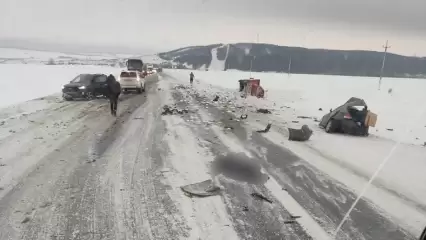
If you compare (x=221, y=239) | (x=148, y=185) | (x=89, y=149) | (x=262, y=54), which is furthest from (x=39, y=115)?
(x=262, y=54)

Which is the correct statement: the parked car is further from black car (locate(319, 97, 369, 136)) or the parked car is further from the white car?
the white car

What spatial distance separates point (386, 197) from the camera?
623 cm

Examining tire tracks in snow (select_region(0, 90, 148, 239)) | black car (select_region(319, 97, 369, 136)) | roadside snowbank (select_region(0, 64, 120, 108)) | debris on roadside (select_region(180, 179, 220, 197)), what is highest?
black car (select_region(319, 97, 369, 136))

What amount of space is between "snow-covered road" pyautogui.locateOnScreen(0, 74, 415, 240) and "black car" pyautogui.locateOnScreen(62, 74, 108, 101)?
10944mm

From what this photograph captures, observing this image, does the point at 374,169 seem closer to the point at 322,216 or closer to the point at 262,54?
the point at 322,216

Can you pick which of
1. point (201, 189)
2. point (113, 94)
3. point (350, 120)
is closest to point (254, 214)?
point (201, 189)

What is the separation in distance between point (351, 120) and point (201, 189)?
794 centimetres

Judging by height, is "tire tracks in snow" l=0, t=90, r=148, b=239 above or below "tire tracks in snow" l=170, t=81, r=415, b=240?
below

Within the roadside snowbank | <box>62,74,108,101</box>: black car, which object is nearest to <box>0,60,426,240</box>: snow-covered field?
<box>62,74,108,101</box>: black car

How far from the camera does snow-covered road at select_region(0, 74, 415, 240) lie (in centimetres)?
479

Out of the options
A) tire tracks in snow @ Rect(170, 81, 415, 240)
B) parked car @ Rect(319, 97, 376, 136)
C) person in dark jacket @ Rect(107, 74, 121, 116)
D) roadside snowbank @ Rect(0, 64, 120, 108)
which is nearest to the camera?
tire tracks in snow @ Rect(170, 81, 415, 240)

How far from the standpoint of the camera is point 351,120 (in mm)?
12352

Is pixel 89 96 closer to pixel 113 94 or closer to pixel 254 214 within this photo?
pixel 113 94

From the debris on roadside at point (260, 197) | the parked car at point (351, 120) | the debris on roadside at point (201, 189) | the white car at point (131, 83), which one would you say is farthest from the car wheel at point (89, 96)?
the debris on roadside at point (260, 197)
